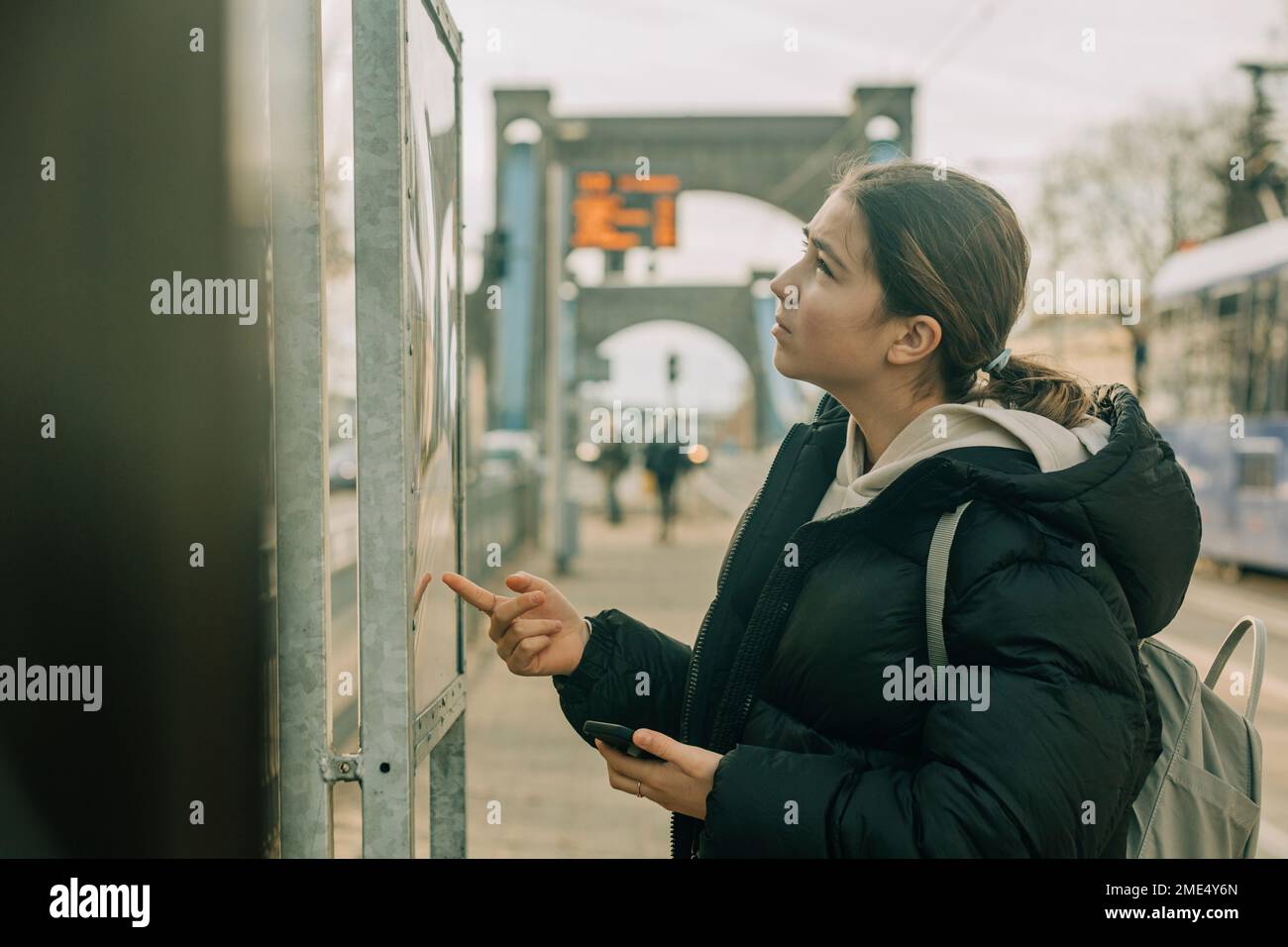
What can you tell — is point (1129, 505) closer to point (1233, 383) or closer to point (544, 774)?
point (544, 774)

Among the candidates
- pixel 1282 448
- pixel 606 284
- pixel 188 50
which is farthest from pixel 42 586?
pixel 606 284

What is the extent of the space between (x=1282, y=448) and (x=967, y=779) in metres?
12.3

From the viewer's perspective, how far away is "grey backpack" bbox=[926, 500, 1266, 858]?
170cm

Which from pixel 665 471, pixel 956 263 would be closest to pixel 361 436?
pixel 956 263

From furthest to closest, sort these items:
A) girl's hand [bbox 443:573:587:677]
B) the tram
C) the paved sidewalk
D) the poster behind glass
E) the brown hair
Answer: the tram, the paved sidewalk, girl's hand [bbox 443:573:587:677], the brown hair, the poster behind glass

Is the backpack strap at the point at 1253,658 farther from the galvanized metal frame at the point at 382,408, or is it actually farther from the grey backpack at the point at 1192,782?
the galvanized metal frame at the point at 382,408

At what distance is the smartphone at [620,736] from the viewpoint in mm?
1668

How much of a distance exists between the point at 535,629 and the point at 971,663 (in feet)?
2.41

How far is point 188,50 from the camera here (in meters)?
1.58

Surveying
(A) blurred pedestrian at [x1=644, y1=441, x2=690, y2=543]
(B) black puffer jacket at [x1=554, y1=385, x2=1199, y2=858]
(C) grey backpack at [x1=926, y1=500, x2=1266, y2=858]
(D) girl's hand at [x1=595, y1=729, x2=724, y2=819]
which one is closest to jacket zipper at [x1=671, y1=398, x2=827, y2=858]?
(B) black puffer jacket at [x1=554, y1=385, x2=1199, y2=858]
